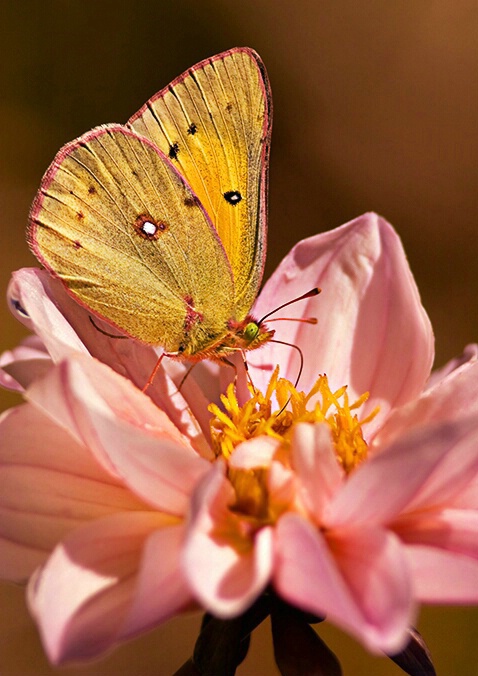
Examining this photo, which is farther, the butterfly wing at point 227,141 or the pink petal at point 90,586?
the butterfly wing at point 227,141

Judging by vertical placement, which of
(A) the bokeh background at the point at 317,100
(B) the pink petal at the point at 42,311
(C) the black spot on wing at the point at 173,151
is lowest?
(A) the bokeh background at the point at 317,100

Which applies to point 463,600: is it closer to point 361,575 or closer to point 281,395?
point 361,575

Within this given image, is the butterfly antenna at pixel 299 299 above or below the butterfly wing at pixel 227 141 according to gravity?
below

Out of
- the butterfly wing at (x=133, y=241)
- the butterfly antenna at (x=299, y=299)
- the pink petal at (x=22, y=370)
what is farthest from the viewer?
the butterfly antenna at (x=299, y=299)

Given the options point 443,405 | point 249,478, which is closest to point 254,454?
point 249,478

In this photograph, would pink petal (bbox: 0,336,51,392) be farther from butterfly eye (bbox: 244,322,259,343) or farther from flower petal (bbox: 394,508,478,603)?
flower petal (bbox: 394,508,478,603)

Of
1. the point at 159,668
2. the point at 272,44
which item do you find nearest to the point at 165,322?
the point at 159,668

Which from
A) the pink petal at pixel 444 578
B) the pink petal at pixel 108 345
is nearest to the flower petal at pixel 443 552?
the pink petal at pixel 444 578

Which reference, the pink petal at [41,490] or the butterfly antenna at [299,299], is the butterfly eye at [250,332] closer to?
the butterfly antenna at [299,299]

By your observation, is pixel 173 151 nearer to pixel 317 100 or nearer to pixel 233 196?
pixel 233 196
